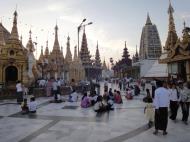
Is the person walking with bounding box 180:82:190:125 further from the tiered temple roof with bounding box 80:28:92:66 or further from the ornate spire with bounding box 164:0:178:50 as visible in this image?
the tiered temple roof with bounding box 80:28:92:66

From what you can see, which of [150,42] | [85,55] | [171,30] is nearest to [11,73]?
[171,30]

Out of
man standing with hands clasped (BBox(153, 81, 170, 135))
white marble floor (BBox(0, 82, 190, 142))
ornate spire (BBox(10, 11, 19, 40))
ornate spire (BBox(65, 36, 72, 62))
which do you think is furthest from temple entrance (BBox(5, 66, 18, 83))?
ornate spire (BBox(65, 36, 72, 62))

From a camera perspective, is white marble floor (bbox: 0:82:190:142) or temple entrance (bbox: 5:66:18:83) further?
temple entrance (bbox: 5:66:18:83)

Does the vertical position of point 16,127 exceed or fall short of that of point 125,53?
it falls short

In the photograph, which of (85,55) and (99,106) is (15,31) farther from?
(85,55)

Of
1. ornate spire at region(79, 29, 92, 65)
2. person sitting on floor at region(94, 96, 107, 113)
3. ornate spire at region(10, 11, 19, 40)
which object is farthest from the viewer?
ornate spire at region(79, 29, 92, 65)

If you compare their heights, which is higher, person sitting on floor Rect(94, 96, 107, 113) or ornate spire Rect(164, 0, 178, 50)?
ornate spire Rect(164, 0, 178, 50)

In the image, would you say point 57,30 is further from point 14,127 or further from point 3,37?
point 14,127

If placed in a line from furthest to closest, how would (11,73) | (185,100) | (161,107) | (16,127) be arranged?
(11,73), (185,100), (16,127), (161,107)

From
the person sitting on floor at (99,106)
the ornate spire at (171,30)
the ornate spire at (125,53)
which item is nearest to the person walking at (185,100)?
the person sitting on floor at (99,106)

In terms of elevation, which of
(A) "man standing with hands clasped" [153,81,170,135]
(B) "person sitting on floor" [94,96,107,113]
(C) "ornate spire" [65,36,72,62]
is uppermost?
(C) "ornate spire" [65,36,72,62]

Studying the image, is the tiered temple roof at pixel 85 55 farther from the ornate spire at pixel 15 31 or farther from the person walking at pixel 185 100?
the person walking at pixel 185 100

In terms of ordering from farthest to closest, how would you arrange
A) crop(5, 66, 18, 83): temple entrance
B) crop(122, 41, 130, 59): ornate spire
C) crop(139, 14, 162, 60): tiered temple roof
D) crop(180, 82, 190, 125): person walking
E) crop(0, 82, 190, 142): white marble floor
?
1. crop(122, 41, 130, 59): ornate spire
2. crop(139, 14, 162, 60): tiered temple roof
3. crop(5, 66, 18, 83): temple entrance
4. crop(180, 82, 190, 125): person walking
5. crop(0, 82, 190, 142): white marble floor

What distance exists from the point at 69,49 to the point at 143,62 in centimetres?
2378
